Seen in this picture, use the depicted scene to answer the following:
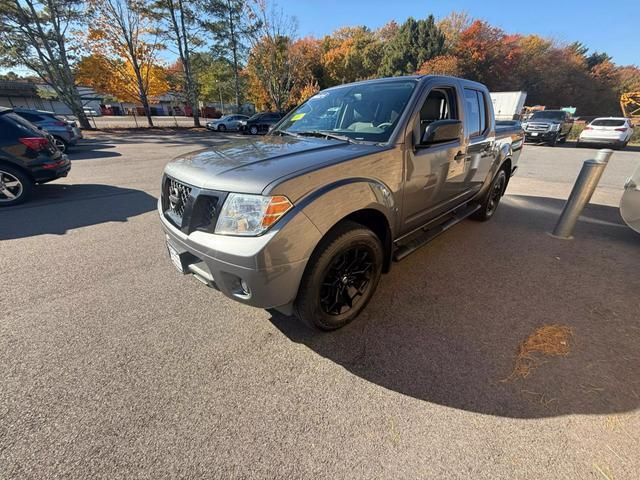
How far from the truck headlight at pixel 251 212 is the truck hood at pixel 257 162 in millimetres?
57

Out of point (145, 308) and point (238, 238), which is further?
point (145, 308)

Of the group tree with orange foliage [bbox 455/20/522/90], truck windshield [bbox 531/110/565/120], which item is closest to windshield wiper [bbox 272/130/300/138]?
truck windshield [bbox 531/110/565/120]

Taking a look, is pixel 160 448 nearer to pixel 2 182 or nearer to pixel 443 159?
pixel 443 159

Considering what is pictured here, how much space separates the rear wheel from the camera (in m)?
5.02

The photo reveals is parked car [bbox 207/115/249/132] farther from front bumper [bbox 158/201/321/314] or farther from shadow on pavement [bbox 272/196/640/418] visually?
front bumper [bbox 158/201/321/314]

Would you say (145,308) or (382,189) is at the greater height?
(382,189)

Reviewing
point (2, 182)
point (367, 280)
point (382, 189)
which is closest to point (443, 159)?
point (382, 189)

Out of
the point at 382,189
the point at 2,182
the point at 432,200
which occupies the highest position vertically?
the point at 382,189

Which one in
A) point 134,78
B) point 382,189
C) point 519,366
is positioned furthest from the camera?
point 134,78

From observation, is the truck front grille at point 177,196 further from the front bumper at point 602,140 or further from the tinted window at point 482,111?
the front bumper at point 602,140

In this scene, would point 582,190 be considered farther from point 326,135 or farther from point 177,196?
point 177,196

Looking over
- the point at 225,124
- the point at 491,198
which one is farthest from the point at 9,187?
the point at 225,124

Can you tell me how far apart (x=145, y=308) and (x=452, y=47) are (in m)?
47.7

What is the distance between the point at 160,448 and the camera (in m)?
1.52
